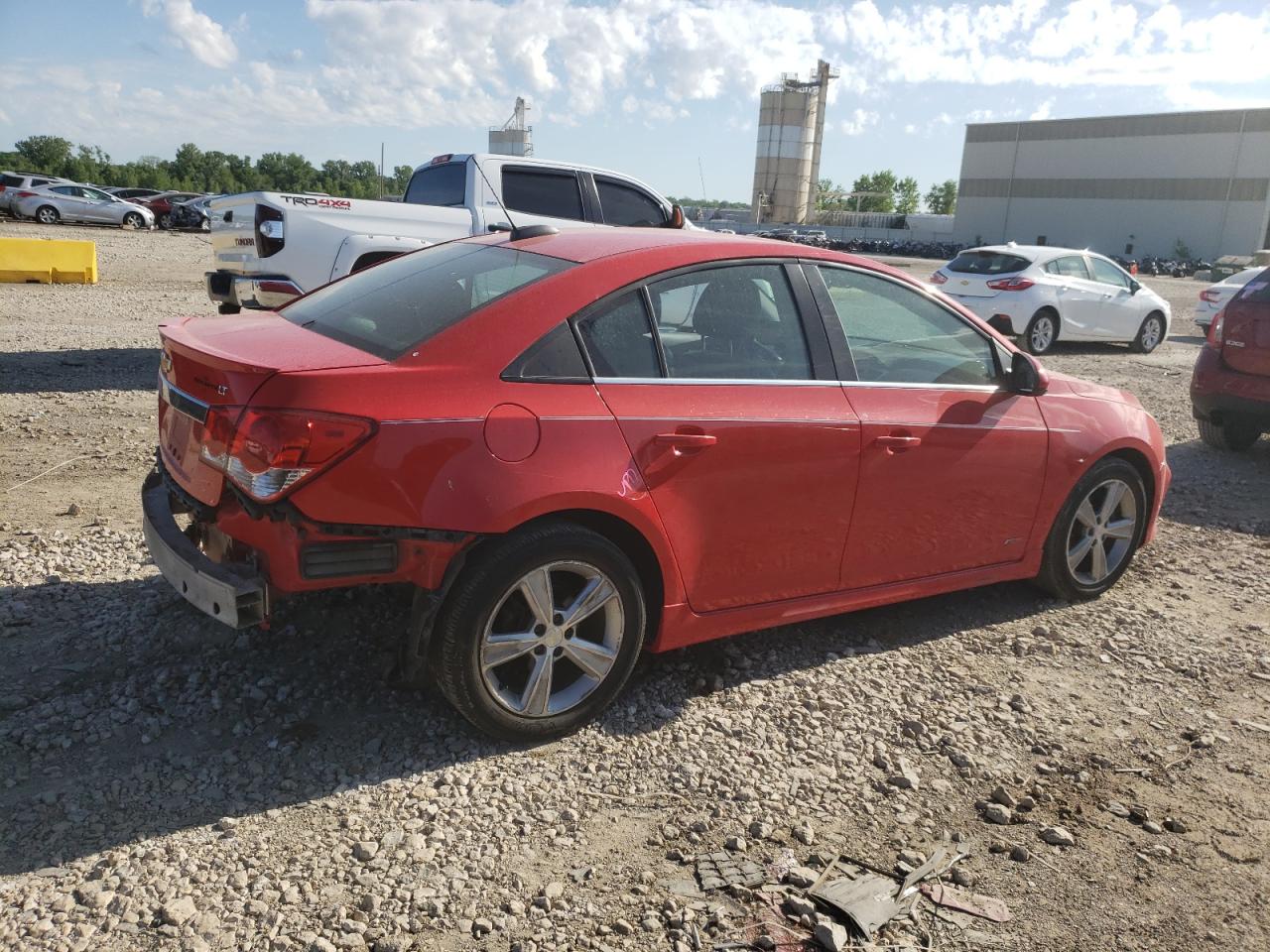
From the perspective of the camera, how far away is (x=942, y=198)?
164 m

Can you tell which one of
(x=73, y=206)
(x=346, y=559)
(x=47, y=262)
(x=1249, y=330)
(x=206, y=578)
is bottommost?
(x=47, y=262)

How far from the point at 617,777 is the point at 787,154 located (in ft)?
339

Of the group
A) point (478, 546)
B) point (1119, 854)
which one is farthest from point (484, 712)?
point (1119, 854)

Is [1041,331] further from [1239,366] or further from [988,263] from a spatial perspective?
[1239,366]

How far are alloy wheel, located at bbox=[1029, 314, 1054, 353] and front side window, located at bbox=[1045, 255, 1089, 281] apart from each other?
2.40 ft

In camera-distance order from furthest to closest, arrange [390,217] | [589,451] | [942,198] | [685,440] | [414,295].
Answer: [942,198] < [390,217] < [414,295] < [685,440] < [589,451]

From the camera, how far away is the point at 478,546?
3.11 meters

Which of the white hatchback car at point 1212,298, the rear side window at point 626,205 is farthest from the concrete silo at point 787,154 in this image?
the rear side window at point 626,205

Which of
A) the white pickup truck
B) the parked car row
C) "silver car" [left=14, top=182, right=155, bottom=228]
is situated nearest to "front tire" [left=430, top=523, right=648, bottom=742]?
the white pickup truck

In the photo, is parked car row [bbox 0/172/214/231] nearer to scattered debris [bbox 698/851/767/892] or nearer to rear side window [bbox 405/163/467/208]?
rear side window [bbox 405/163/467/208]

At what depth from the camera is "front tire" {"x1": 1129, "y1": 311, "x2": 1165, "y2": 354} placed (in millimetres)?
15969

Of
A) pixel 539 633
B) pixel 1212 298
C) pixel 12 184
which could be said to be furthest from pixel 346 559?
pixel 12 184

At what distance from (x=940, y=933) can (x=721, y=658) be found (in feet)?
5.37

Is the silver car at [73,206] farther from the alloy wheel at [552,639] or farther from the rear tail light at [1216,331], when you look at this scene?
the alloy wheel at [552,639]
